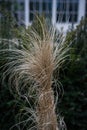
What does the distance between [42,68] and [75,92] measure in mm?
939

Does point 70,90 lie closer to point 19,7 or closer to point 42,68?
point 42,68

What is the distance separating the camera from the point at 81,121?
146 inches

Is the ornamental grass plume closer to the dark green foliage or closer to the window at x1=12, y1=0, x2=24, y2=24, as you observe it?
the dark green foliage

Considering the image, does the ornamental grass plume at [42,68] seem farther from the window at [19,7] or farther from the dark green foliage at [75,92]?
the window at [19,7]

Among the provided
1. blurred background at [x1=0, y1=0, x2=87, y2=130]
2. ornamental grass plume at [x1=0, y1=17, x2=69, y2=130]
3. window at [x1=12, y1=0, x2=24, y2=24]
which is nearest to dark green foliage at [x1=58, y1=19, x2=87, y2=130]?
blurred background at [x1=0, y1=0, x2=87, y2=130]

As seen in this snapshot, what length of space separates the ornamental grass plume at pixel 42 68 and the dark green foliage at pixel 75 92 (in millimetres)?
607

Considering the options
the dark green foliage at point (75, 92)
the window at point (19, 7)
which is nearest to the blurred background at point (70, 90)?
the dark green foliage at point (75, 92)

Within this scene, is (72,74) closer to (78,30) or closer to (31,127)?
(78,30)

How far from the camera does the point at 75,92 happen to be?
144 inches

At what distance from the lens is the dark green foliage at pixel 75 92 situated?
3623mm

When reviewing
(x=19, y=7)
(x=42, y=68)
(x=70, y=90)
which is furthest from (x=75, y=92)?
(x=19, y=7)

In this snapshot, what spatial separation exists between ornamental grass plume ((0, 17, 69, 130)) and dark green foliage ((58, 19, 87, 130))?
1.99 ft

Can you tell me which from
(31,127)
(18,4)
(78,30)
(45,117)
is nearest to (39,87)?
(45,117)

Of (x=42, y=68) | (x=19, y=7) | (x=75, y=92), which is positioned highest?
(x=19, y=7)
